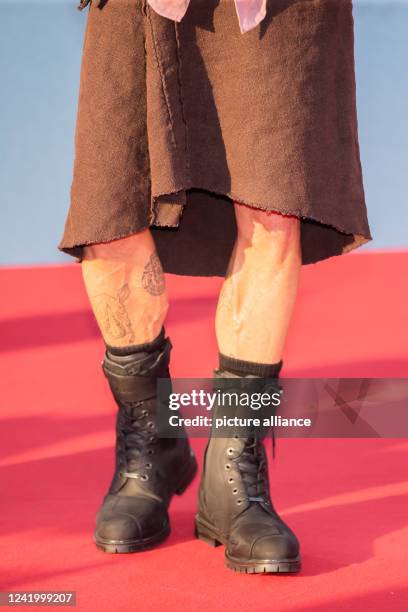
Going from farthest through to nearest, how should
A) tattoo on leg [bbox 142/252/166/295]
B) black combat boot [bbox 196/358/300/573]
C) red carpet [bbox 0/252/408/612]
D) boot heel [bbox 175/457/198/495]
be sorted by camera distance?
boot heel [bbox 175/457/198/495] → tattoo on leg [bbox 142/252/166/295] → black combat boot [bbox 196/358/300/573] → red carpet [bbox 0/252/408/612]

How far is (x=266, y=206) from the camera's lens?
4.26ft

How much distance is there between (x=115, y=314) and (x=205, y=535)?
0.38m

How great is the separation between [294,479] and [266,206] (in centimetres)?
62

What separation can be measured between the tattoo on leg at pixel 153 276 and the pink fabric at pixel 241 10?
385 millimetres

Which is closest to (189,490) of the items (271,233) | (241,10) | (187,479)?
(187,479)

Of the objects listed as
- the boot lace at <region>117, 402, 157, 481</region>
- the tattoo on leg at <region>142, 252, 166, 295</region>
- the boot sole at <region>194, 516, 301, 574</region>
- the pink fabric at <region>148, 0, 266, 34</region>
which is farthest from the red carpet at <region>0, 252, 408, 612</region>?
the pink fabric at <region>148, 0, 266, 34</region>

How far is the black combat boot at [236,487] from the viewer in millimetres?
1366

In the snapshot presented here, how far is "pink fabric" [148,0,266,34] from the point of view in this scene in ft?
4.18

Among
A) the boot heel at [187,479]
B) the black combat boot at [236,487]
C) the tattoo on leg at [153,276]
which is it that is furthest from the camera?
the boot heel at [187,479]

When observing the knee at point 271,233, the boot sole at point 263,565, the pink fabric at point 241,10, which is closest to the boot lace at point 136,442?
the boot sole at point 263,565

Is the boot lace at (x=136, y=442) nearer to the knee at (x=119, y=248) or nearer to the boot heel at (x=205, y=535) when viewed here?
the boot heel at (x=205, y=535)

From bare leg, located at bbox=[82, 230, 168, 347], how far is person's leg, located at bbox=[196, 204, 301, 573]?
12 cm

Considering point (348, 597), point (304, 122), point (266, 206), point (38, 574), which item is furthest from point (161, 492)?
point (304, 122)

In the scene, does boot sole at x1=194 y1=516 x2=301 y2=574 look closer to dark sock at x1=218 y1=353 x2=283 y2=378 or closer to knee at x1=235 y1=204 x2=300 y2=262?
dark sock at x1=218 y1=353 x2=283 y2=378
